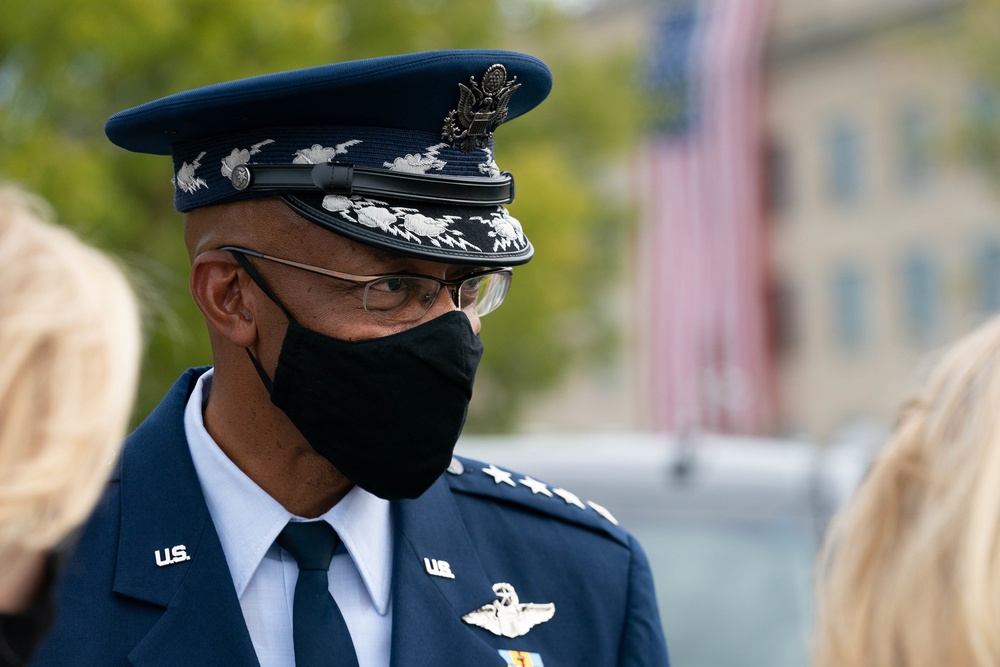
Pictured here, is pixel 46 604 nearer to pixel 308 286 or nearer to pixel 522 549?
pixel 308 286

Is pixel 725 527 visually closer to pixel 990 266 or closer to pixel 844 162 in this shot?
pixel 990 266

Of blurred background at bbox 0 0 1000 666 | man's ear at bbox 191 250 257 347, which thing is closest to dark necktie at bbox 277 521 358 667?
man's ear at bbox 191 250 257 347

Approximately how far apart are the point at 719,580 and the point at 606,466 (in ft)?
1.88

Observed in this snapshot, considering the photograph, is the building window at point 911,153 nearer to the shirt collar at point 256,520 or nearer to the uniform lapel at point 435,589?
the uniform lapel at point 435,589

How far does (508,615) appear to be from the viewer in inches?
102

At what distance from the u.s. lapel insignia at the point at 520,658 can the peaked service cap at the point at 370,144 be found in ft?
2.34

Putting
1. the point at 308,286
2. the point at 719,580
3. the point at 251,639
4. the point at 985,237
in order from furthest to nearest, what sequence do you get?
1. the point at 985,237
2. the point at 719,580
3. the point at 308,286
4. the point at 251,639

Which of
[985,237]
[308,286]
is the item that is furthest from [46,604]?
[985,237]

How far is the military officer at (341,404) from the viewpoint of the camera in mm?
2416

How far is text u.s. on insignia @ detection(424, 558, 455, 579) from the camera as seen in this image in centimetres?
254

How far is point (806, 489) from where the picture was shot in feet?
14.9

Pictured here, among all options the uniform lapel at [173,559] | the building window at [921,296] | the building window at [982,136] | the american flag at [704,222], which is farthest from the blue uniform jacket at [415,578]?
the building window at [921,296]

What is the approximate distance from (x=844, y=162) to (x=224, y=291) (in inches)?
1196

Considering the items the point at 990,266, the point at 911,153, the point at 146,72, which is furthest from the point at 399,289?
the point at 911,153
